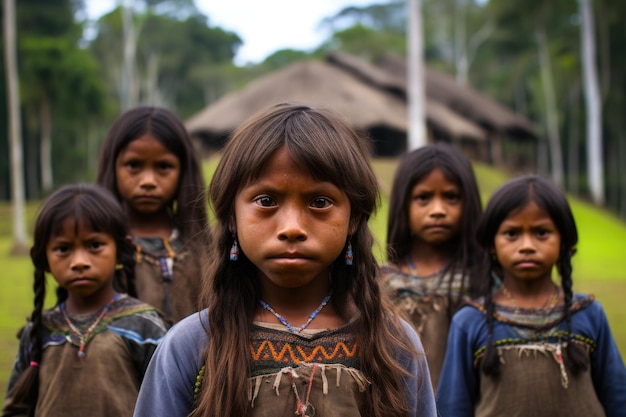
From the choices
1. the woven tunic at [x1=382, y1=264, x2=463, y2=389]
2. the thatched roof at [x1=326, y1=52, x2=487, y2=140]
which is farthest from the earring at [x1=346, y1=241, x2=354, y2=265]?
the thatched roof at [x1=326, y1=52, x2=487, y2=140]

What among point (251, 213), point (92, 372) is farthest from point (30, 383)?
point (251, 213)

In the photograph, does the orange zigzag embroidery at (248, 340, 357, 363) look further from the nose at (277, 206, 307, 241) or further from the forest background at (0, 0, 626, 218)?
the forest background at (0, 0, 626, 218)

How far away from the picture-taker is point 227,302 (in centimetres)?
183

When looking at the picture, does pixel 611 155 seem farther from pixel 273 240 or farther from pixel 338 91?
pixel 273 240

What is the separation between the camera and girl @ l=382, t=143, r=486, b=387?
10.4 feet

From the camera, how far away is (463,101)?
31.8 meters

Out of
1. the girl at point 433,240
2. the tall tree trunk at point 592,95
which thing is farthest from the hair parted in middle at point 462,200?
the tall tree trunk at point 592,95

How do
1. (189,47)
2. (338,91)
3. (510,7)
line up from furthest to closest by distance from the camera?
(189,47), (510,7), (338,91)

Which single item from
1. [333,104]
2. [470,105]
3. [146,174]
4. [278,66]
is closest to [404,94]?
[470,105]

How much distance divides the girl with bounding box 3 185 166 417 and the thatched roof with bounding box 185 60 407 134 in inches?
824

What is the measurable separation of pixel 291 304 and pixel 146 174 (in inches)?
55.2

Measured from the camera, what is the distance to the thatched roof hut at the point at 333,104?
2475 cm

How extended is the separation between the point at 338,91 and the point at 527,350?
23.7 metres

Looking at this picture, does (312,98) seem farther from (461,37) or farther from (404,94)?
(461,37)
